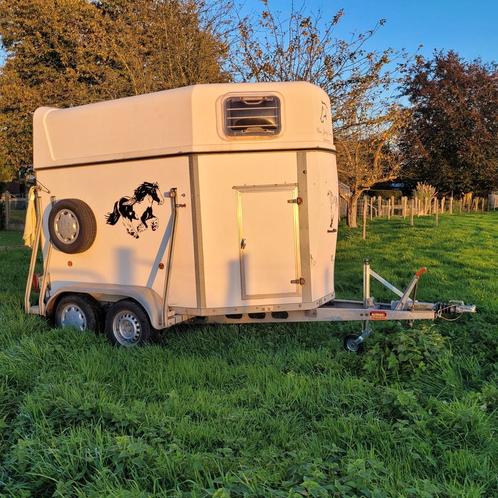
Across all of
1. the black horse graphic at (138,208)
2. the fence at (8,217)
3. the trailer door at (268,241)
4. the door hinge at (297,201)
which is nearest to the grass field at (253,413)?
A: the trailer door at (268,241)

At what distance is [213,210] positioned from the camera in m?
6.07

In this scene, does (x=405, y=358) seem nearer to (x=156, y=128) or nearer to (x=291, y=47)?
(x=156, y=128)

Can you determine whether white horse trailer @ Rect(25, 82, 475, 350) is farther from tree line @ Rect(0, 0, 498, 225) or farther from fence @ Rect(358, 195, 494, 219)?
fence @ Rect(358, 195, 494, 219)

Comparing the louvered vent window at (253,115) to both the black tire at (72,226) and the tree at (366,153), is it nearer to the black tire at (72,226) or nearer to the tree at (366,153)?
the black tire at (72,226)

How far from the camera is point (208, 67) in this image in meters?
13.0

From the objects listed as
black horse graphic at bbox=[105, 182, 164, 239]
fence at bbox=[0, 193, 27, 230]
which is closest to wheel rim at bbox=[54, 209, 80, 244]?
black horse graphic at bbox=[105, 182, 164, 239]

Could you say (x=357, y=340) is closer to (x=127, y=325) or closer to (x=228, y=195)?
(x=228, y=195)

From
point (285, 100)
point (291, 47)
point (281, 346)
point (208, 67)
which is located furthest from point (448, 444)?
point (208, 67)

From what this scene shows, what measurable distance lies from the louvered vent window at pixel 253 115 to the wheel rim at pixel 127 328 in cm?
261

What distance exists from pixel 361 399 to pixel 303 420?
24.0 inches

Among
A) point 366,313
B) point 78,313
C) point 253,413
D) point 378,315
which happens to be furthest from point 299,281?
point 78,313

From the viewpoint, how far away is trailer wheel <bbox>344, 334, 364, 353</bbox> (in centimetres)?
589

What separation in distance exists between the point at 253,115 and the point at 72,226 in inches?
113

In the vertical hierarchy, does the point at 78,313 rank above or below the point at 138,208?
below
